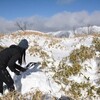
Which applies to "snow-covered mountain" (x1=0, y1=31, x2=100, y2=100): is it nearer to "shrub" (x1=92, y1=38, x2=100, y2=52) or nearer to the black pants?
"shrub" (x1=92, y1=38, x2=100, y2=52)

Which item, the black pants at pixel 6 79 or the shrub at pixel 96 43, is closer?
the black pants at pixel 6 79

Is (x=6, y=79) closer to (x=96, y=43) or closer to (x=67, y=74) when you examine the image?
(x=67, y=74)

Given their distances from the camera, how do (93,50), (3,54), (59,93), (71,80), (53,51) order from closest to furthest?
(3,54) → (59,93) → (71,80) → (93,50) → (53,51)

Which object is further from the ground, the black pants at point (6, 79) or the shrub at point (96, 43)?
the shrub at point (96, 43)

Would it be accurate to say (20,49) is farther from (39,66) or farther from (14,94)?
(39,66)

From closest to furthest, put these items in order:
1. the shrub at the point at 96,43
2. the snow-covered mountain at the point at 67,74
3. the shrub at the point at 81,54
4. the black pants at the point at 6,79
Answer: the black pants at the point at 6,79 < the snow-covered mountain at the point at 67,74 < the shrub at the point at 81,54 < the shrub at the point at 96,43

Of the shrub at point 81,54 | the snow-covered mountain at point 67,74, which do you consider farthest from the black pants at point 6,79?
the shrub at point 81,54

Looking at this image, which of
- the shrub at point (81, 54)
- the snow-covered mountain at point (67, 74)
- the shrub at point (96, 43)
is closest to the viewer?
the snow-covered mountain at point (67, 74)

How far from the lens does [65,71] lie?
13.5m

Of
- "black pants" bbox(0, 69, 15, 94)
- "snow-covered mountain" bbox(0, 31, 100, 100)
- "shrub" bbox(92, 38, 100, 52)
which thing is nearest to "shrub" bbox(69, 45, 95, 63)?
"snow-covered mountain" bbox(0, 31, 100, 100)

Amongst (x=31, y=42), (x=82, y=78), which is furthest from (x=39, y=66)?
(x=31, y=42)

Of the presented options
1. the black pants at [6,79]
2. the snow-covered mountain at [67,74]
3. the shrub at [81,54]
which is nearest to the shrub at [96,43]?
the snow-covered mountain at [67,74]

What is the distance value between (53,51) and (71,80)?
5.62 m

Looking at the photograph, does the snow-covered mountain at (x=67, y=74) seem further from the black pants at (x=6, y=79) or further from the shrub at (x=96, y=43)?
the black pants at (x=6, y=79)
